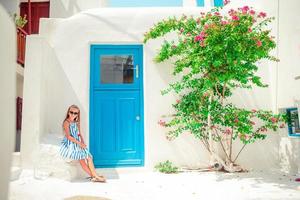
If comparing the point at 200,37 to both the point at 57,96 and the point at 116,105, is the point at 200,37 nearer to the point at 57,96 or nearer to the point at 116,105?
the point at 116,105

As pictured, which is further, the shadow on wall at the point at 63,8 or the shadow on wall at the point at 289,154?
the shadow on wall at the point at 63,8

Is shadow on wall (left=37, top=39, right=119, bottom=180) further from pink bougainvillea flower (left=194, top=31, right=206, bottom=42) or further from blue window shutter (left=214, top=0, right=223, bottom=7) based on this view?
blue window shutter (left=214, top=0, right=223, bottom=7)

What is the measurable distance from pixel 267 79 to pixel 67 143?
4.57m

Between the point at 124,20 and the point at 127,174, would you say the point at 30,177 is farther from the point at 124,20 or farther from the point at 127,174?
the point at 124,20

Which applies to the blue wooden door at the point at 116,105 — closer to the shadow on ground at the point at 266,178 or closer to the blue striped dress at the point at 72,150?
the blue striped dress at the point at 72,150

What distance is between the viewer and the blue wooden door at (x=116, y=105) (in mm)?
6258

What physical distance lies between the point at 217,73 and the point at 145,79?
1807mm

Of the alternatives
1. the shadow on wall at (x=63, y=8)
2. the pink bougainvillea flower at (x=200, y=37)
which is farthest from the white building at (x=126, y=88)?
the shadow on wall at (x=63, y=8)

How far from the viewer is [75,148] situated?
521 cm

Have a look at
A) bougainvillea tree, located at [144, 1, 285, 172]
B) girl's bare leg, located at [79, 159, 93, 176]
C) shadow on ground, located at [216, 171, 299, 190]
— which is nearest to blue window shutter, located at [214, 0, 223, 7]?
bougainvillea tree, located at [144, 1, 285, 172]

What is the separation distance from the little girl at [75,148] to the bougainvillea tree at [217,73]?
5.68 feet

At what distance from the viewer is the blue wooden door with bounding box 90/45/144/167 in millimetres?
6258

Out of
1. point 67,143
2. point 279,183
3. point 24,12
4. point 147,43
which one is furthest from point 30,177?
point 24,12

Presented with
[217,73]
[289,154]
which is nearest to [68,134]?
[217,73]
